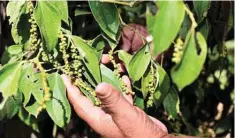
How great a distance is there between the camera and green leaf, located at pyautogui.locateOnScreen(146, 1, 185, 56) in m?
0.64

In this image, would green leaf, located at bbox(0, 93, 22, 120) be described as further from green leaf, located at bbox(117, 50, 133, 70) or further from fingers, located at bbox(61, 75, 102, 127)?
green leaf, located at bbox(117, 50, 133, 70)

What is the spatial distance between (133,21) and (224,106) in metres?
0.59

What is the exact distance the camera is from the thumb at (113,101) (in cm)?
83

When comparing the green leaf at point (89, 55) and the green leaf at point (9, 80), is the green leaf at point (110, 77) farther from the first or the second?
the green leaf at point (9, 80)

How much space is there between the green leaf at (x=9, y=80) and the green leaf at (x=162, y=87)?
0.25 m

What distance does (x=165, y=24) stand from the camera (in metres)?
0.65

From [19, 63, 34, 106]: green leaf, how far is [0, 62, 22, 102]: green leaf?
0.6 inches

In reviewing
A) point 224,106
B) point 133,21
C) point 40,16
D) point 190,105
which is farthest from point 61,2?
point 224,106

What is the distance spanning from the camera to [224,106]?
71.4 inches

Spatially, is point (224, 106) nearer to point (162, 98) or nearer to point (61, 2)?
point (162, 98)

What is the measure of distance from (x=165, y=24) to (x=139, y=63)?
0.95 ft

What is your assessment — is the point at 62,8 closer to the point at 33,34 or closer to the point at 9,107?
the point at 33,34

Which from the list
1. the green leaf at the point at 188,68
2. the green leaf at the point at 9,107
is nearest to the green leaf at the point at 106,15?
the green leaf at the point at 9,107

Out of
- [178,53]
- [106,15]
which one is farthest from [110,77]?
[178,53]
